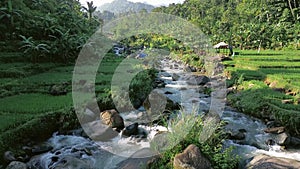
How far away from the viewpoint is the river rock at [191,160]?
5.15 m

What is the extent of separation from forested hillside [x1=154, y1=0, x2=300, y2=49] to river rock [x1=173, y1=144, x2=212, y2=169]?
26.5 metres

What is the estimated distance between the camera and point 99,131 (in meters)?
8.21

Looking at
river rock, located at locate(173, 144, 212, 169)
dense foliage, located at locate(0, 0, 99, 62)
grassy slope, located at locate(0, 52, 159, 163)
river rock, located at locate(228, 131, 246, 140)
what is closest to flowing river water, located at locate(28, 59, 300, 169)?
river rock, located at locate(228, 131, 246, 140)

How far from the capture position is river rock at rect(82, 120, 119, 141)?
8.12 meters

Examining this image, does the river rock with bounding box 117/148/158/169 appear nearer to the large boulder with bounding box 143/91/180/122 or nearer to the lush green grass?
the large boulder with bounding box 143/91/180/122

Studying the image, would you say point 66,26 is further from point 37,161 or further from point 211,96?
point 37,161

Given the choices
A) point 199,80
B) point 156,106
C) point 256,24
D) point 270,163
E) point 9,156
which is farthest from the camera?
point 256,24

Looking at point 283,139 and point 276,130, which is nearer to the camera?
point 283,139

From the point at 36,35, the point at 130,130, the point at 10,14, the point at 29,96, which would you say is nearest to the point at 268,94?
the point at 130,130

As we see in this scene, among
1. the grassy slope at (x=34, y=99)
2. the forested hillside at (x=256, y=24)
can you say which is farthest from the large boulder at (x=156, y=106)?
the forested hillside at (x=256, y=24)

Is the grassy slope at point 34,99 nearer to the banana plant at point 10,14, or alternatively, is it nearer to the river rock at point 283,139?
the banana plant at point 10,14

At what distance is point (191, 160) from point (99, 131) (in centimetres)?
Result: 376

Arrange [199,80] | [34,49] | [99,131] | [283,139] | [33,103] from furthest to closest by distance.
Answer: [199,80] < [34,49] < [33,103] < [99,131] < [283,139]

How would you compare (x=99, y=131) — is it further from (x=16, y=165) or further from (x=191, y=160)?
(x=191, y=160)
